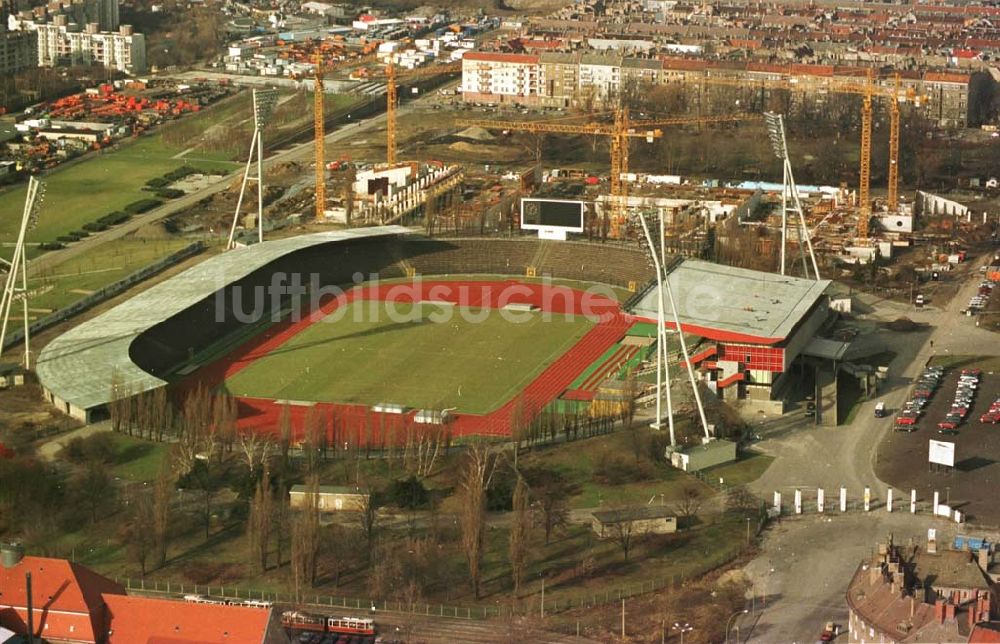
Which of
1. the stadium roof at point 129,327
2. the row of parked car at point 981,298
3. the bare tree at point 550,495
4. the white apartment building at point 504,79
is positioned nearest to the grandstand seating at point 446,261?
the stadium roof at point 129,327

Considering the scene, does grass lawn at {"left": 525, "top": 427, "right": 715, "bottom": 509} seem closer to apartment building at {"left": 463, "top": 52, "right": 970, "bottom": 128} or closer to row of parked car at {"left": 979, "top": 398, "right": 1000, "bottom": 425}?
row of parked car at {"left": 979, "top": 398, "right": 1000, "bottom": 425}

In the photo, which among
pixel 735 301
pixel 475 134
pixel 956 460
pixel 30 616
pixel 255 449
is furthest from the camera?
pixel 475 134

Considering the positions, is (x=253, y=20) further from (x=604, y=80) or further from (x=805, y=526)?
(x=805, y=526)

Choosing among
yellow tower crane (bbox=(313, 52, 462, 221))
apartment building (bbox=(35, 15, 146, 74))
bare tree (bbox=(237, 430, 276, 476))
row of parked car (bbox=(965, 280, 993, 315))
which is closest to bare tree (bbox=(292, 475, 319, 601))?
bare tree (bbox=(237, 430, 276, 476))

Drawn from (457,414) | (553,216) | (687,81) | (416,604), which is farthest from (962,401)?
(687,81)

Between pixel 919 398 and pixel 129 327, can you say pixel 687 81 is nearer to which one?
pixel 919 398

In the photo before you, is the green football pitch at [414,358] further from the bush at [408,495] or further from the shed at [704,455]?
the bush at [408,495]

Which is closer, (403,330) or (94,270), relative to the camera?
(403,330)

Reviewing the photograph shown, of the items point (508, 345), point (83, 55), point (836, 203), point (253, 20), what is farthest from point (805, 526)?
point (253, 20)
